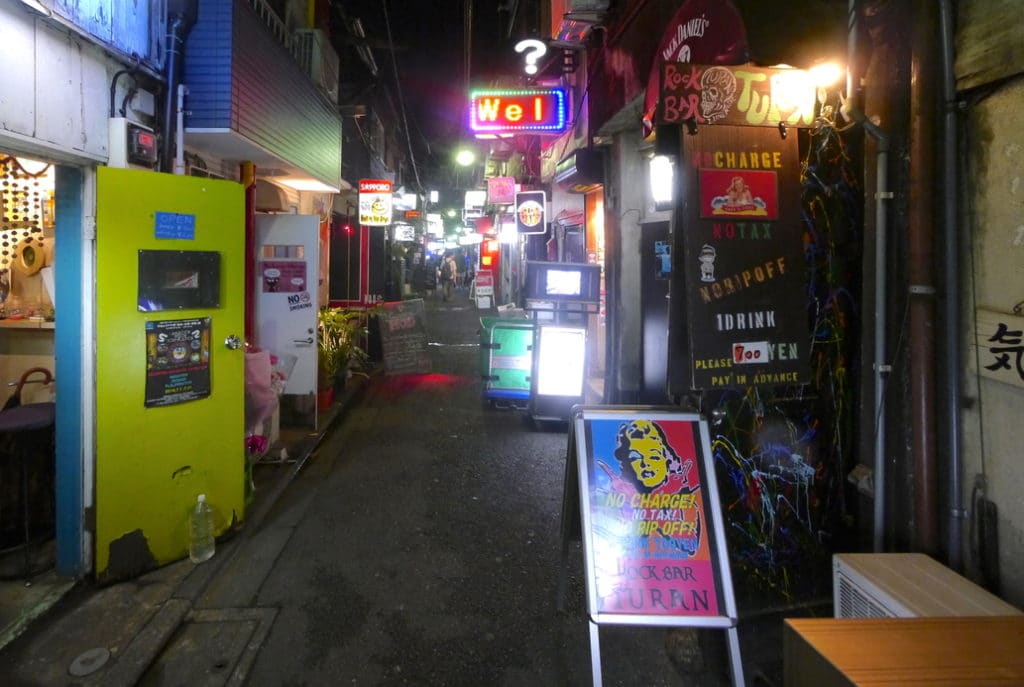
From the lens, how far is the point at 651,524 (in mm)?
3268

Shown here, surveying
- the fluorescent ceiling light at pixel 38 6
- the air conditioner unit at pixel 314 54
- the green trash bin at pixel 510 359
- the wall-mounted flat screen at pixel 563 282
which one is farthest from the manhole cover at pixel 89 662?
the air conditioner unit at pixel 314 54

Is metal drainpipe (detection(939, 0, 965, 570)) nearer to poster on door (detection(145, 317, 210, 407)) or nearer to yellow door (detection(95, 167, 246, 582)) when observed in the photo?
yellow door (detection(95, 167, 246, 582))

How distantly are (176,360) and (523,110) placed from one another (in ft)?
23.9

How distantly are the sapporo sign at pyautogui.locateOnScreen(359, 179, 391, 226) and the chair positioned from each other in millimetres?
10467

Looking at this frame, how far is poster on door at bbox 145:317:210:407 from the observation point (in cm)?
443

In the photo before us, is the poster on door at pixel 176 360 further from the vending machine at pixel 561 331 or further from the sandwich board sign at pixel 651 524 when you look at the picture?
the vending machine at pixel 561 331

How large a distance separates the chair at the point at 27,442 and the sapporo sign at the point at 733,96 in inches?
191

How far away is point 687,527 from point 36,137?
446 centimetres

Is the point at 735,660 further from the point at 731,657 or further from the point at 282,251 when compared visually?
the point at 282,251

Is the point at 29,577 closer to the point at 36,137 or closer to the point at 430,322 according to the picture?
the point at 36,137

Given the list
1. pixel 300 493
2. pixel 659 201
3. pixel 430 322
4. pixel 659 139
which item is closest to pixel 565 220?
pixel 659 201

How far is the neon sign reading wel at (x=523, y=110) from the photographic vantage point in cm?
995

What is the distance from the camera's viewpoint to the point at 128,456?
432cm

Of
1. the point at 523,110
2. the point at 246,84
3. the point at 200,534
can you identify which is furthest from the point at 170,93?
the point at 523,110
